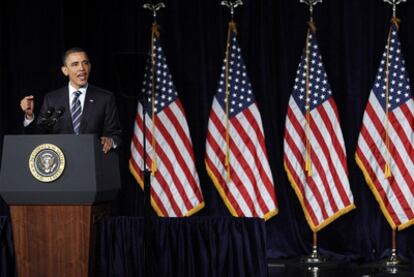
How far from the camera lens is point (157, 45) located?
8.14 m

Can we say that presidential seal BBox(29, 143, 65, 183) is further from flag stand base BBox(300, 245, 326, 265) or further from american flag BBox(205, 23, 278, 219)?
flag stand base BBox(300, 245, 326, 265)

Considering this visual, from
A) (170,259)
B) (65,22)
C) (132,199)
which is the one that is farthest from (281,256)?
(170,259)

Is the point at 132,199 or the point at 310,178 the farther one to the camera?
the point at 132,199

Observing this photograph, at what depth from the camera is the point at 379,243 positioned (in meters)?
7.90

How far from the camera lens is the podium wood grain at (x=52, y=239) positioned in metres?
4.38

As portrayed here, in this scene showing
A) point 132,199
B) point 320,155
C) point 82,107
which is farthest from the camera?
point 132,199

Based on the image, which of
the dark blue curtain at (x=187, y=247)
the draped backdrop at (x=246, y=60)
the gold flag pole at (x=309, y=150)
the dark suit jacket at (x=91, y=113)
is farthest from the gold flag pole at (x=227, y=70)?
the dark blue curtain at (x=187, y=247)

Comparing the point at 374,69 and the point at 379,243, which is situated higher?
the point at 374,69

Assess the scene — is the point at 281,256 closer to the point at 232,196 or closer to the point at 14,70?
the point at 232,196

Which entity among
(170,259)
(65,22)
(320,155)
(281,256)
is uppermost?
(65,22)

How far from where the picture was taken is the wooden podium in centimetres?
435

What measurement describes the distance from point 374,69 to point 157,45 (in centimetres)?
224

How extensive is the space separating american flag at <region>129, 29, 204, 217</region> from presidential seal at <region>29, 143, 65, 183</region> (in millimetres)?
3629

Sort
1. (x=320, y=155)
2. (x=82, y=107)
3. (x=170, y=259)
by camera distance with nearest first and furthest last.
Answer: (x=170, y=259) → (x=82, y=107) → (x=320, y=155)
